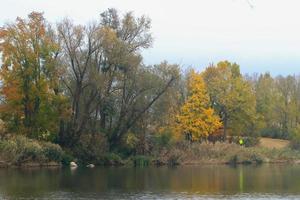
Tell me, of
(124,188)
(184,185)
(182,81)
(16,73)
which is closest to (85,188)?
(124,188)

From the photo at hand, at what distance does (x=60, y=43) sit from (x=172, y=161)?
20602 mm

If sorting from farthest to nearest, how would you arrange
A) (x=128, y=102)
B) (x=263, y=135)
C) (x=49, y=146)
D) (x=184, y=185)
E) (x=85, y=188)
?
1. (x=263, y=135)
2. (x=128, y=102)
3. (x=49, y=146)
4. (x=184, y=185)
5. (x=85, y=188)

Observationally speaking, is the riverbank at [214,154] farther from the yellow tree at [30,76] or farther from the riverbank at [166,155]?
the yellow tree at [30,76]

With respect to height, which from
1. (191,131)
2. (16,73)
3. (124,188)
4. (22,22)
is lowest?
(124,188)

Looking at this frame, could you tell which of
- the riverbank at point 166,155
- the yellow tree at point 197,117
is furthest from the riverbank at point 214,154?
the yellow tree at point 197,117

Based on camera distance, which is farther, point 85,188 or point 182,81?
point 182,81

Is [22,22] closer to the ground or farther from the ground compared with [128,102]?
farther from the ground

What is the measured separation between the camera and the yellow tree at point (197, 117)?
8075cm

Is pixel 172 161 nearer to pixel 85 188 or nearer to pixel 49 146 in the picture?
pixel 49 146

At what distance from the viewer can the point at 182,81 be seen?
84750 mm

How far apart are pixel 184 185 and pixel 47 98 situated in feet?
93.7

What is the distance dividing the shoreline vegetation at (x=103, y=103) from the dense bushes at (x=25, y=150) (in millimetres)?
113

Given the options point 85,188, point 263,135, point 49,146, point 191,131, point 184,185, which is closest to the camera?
point 85,188

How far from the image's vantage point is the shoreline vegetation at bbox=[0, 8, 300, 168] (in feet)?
228
